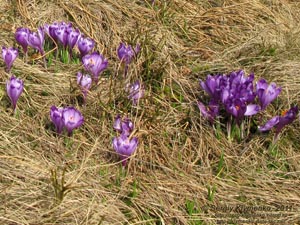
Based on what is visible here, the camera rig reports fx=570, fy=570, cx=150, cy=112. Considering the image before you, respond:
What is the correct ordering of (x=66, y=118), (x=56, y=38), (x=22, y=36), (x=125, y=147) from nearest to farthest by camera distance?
(x=125, y=147) → (x=66, y=118) → (x=22, y=36) → (x=56, y=38)

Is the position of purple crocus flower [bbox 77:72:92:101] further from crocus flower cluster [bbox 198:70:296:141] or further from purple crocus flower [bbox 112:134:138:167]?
crocus flower cluster [bbox 198:70:296:141]

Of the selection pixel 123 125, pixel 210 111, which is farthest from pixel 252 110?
pixel 123 125

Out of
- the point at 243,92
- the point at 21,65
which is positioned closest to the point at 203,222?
the point at 243,92

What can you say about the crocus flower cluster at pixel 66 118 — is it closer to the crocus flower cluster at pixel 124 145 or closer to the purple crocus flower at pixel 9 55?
the crocus flower cluster at pixel 124 145

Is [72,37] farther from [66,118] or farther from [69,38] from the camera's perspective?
[66,118]

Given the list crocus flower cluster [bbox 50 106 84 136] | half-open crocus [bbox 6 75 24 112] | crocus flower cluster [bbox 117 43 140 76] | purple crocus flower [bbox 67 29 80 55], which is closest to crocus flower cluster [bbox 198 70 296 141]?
crocus flower cluster [bbox 117 43 140 76]

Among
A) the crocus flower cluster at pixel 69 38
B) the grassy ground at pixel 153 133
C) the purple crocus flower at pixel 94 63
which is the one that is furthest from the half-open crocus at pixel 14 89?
the crocus flower cluster at pixel 69 38

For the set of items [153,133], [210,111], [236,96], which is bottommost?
[153,133]
